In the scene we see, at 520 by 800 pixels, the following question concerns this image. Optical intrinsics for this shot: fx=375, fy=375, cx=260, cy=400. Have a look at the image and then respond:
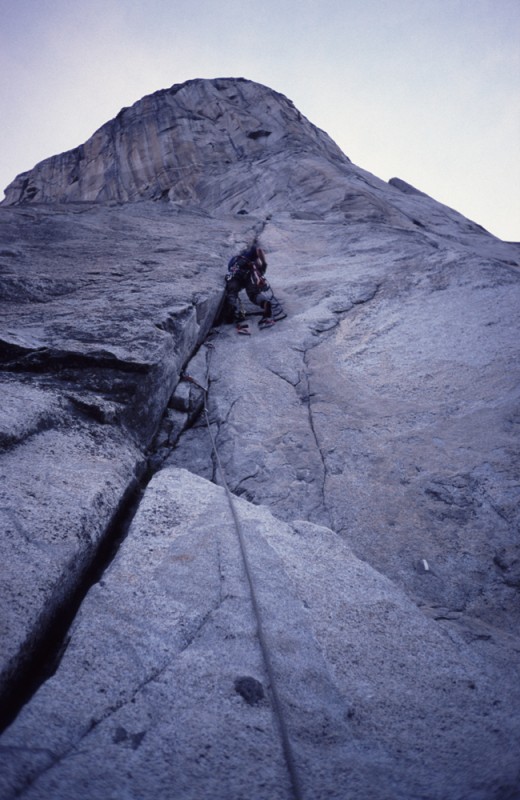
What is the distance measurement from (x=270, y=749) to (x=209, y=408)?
300 centimetres

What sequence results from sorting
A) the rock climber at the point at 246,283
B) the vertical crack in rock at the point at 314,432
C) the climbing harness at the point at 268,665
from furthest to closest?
1. the rock climber at the point at 246,283
2. the vertical crack in rock at the point at 314,432
3. the climbing harness at the point at 268,665

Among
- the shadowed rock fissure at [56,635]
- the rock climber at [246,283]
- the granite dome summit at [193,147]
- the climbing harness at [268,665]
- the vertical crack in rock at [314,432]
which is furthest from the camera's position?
the granite dome summit at [193,147]

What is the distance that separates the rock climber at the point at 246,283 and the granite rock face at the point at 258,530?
0.35 metres

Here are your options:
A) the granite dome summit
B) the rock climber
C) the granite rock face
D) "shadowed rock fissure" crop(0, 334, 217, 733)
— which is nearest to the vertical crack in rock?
the granite rock face

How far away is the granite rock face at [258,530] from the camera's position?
1458mm

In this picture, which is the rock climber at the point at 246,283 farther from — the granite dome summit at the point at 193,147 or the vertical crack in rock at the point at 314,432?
the granite dome summit at the point at 193,147

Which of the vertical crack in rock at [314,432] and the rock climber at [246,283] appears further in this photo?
the rock climber at [246,283]

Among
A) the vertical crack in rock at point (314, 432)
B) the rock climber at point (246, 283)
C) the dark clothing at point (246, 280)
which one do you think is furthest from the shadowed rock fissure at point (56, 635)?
the dark clothing at point (246, 280)

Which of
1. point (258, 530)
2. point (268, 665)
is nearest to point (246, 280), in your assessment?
point (258, 530)

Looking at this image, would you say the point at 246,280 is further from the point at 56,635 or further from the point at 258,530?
the point at 56,635

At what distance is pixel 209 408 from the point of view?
13.5ft

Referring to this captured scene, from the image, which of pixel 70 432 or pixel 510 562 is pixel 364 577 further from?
pixel 70 432

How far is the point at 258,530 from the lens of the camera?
8.45ft

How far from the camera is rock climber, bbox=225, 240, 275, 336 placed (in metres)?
5.98
